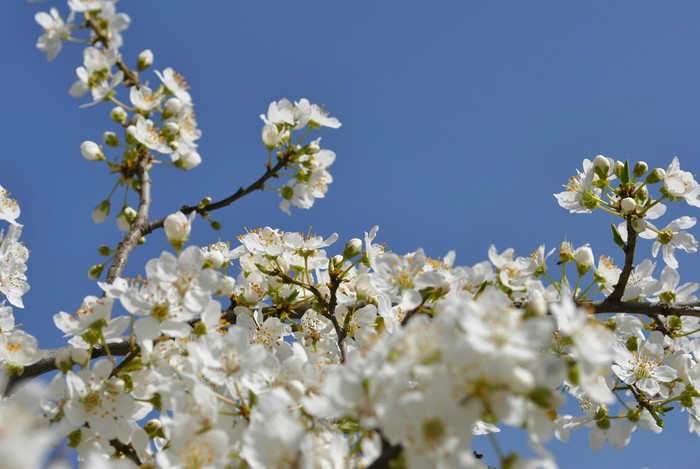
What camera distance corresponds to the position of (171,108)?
346 cm

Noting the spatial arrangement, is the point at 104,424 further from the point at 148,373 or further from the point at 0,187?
the point at 0,187

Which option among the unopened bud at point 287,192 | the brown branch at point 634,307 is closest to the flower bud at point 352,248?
the unopened bud at point 287,192

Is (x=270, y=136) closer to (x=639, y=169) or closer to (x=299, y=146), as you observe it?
(x=299, y=146)

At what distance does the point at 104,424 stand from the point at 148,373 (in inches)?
11.3

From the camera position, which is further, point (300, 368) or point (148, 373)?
point (148, 373)

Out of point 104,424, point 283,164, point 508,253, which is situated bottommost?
point 104,424

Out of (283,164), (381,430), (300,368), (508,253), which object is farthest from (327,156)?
(381,430)

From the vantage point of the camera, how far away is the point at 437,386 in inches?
69.2

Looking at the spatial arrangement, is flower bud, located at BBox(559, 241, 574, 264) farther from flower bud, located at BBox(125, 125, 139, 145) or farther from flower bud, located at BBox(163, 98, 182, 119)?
flower bud, located at BBox(125, 125, 139, 145)

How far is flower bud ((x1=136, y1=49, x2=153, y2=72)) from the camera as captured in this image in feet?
11.7

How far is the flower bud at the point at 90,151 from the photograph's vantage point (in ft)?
11.0

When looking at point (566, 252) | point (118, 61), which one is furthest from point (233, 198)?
point (566, 252)

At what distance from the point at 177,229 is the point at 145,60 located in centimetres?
109

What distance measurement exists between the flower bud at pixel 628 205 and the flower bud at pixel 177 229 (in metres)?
2.55
